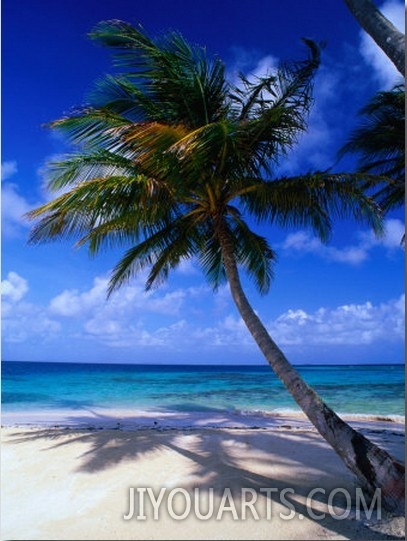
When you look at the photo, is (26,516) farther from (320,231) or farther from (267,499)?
(320,231)

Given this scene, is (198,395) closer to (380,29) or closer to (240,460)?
(240,460)

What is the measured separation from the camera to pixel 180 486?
506 centimetres

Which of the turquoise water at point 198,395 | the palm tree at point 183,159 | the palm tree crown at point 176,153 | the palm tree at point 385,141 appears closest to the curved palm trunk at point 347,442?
the palm tree at point 183,159

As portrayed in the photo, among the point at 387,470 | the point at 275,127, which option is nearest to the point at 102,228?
the point at 275,127

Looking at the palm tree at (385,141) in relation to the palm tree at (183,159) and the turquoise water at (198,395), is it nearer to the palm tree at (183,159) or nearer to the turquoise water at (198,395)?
the palm tree at (183,159)

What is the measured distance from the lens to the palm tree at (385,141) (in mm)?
8898

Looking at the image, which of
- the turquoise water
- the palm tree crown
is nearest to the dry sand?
the palm tree crown

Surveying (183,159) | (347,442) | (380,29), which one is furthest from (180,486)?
(380,29)

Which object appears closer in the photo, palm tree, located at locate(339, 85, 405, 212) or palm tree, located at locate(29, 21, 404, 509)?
palm tree, located at locate(29, 21, 404, 509)

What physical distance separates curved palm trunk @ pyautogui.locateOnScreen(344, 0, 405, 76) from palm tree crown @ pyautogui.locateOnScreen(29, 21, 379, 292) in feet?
3.04

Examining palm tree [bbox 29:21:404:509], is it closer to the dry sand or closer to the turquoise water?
the dry sand

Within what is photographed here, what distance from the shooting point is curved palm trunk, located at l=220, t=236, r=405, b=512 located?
4.10 metres

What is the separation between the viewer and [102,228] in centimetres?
675

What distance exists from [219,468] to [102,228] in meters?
4.15
